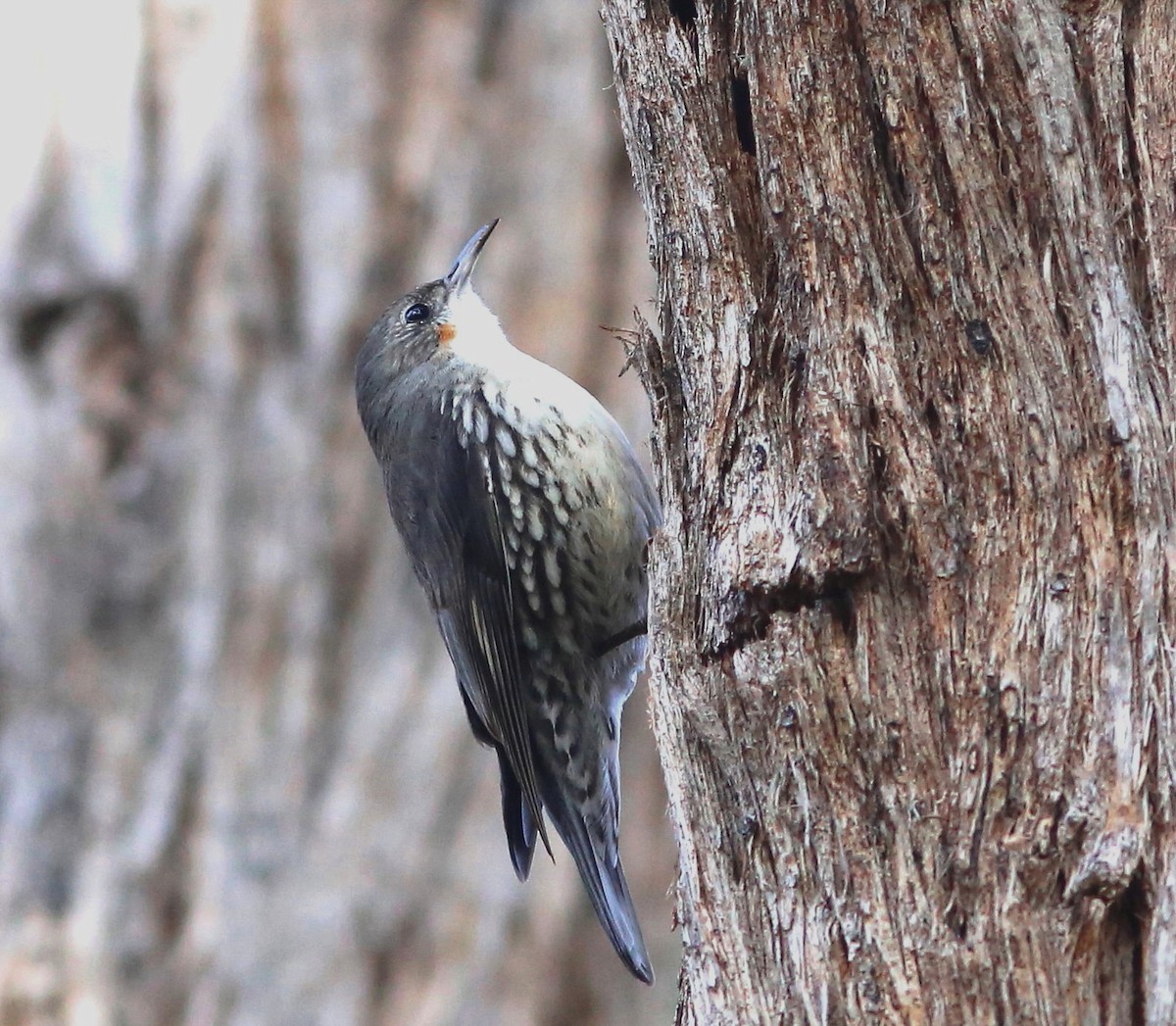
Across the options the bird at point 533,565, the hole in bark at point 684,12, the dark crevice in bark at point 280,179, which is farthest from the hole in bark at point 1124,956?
the dark crevice in bark at point 280,179

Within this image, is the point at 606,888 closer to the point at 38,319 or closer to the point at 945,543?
the point at 945,543

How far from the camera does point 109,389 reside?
214 inches

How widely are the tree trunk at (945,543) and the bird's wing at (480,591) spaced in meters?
1.48

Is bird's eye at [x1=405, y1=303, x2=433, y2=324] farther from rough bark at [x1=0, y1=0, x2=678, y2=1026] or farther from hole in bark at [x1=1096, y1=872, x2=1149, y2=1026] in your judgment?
hole in bark at [x1=1096, y1=872, x2=1149, y2=1026]

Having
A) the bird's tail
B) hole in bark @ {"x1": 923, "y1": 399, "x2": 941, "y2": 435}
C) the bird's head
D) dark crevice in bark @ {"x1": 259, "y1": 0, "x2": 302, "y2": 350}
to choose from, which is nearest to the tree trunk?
hole in bark @ {"x1": 923, "y1": 399, "x2": 941, "y2": 435}

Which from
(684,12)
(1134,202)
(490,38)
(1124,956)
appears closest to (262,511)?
(490,38)

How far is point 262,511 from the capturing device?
5539 millimetres

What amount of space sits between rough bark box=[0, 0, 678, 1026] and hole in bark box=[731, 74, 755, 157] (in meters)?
3.28

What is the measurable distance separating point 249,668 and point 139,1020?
126 centimetres

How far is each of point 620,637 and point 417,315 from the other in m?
1.07

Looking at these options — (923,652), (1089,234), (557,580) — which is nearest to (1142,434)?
(1089,234)

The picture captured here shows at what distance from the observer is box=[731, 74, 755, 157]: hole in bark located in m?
2.22

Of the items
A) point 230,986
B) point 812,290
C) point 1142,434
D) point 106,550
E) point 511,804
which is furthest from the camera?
point 106,550

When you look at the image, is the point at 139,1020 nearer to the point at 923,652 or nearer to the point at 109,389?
the point at 109,389
